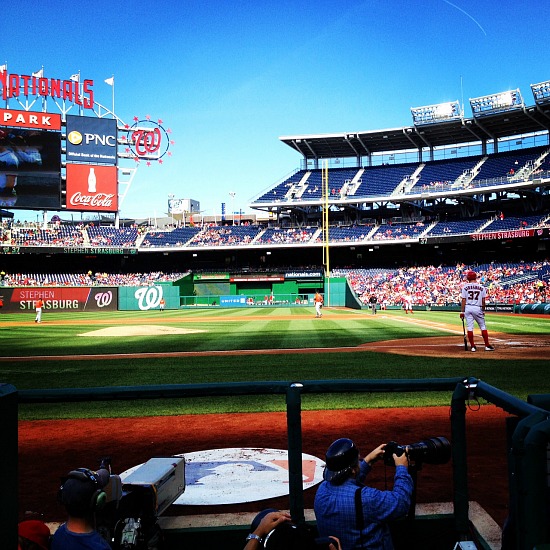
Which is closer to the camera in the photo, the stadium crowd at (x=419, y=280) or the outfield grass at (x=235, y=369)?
the outfield grass at (x=235, y=369)

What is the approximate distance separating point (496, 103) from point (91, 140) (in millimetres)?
39429

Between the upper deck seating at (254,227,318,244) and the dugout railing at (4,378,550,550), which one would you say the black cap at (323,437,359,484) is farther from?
the upper deck seating at (254,227,318,244)

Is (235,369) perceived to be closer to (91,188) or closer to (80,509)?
(80,509)

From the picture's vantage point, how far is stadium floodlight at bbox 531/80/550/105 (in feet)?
141

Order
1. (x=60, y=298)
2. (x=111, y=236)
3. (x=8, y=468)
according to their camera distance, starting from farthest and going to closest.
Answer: (x=111, y=236)
(x=60, y=298)
(x=8, y=468)

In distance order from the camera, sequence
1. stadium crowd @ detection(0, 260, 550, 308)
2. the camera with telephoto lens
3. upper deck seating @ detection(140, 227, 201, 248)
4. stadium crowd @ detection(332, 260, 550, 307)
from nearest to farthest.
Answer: the camera with telephoto lens
stadium crowd @ detection(332, 260, 550, 307)
stadium crowd @ detection(0, 260, 550, 308)
upper deck seating @ detection(140, 227, 201, 248)

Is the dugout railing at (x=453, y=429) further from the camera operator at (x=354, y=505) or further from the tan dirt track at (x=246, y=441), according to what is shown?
the tan dirt track at (x=246, y=441)

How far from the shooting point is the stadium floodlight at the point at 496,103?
4597 cm

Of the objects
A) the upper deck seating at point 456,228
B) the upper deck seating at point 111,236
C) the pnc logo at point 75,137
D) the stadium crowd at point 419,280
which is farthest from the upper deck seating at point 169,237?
the upper deck seating at point 456,228

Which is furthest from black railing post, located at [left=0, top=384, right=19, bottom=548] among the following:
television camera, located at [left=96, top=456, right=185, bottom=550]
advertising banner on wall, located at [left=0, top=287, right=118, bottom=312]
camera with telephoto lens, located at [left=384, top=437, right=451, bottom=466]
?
advertising banner on wall, located at [left=0, top=287, right=118, bottom=312]

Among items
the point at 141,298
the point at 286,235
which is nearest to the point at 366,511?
the point at 141,298

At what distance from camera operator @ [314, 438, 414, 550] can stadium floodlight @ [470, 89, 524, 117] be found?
50342 millimetres

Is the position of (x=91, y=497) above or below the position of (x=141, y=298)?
above

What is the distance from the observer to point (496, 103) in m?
46.9
